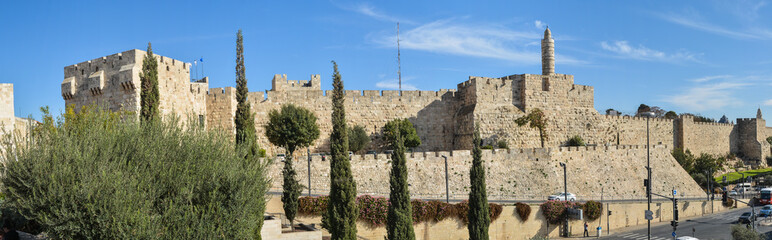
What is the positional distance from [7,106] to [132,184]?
27.3 ft

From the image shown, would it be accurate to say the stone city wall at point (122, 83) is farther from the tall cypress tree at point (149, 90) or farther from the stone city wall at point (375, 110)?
the stone city wall at point (375, 110)

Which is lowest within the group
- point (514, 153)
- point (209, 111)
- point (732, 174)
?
point (732, 174)

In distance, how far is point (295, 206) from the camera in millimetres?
20609

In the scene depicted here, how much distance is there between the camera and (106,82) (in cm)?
2547

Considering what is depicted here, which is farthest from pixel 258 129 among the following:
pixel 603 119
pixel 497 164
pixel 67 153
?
pixel 603 119

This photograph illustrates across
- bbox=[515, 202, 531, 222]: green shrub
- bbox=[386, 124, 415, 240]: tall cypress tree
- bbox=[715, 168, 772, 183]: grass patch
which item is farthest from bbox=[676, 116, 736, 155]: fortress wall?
bbox=[386, 124, 415, 240]: tall cypress tree

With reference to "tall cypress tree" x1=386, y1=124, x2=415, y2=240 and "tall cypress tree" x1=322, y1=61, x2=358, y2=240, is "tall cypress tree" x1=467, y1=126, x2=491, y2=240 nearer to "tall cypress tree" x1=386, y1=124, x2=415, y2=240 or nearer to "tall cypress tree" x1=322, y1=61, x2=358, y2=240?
"tall cypress tree" x1=386, y1=124, x2=415, y2=240

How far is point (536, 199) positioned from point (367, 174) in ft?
30.0

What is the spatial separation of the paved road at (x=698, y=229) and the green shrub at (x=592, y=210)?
3.99 ft

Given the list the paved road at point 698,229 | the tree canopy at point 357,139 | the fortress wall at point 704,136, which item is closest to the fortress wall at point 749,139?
the fortress wall at point 704,136

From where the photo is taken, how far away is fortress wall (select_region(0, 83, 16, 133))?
17.4 m

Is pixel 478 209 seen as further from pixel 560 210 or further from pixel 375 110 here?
pixel 375 110

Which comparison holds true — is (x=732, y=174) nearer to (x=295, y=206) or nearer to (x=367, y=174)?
(x=367, y=174)

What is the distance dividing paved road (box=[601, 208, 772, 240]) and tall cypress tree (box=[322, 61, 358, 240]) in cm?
1486
